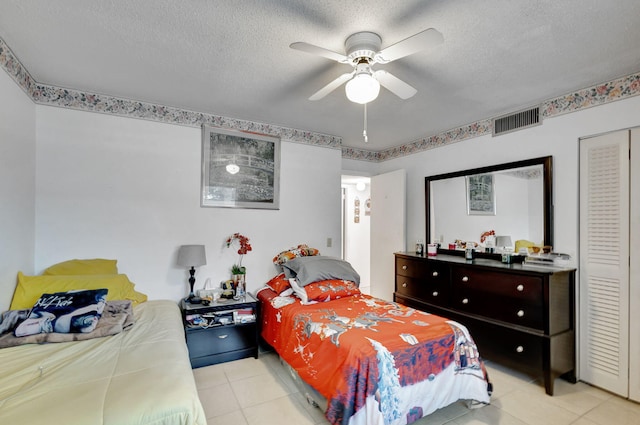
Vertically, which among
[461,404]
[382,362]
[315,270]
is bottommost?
[461,404]

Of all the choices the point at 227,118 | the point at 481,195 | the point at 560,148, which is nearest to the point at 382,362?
the point at 481,195

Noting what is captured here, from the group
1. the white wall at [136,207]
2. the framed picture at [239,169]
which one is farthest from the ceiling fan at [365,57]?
the white wall at [136,207]

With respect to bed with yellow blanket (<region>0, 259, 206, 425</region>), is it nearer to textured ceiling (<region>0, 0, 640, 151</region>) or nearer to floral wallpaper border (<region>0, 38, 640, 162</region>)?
floral wallpaper border (<region>0, 38, 640, 162</region>)

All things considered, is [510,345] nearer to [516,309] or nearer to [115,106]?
[516,309]

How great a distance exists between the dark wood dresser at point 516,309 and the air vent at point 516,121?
1367 mm

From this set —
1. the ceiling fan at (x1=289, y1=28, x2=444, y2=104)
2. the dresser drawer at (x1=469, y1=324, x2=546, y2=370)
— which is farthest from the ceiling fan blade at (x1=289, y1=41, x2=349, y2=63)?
the dresser drawer at (x1=469, y1=324, x2=546, y2=370)

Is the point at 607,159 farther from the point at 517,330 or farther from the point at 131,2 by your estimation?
the point at 131,2

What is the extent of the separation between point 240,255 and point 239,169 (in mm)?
959

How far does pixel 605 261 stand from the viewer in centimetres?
249

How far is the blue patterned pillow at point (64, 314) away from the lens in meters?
1.88

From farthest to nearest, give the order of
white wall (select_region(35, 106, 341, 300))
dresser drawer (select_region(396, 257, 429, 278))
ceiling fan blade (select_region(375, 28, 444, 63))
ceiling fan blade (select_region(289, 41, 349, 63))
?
dresser drawer (select_region(396, 257, 429, 278)) < white wall (select_region(35, 106, 341, 300)) < ceiling fan blade (select_region(289, 41, 349, 63)) < ceiling fan blade (select_region(375, 28, 444, 63))

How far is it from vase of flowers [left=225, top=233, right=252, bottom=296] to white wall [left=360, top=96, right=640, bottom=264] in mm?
2598

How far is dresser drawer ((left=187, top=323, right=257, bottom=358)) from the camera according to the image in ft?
9.09

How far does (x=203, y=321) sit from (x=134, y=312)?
0.59 m
